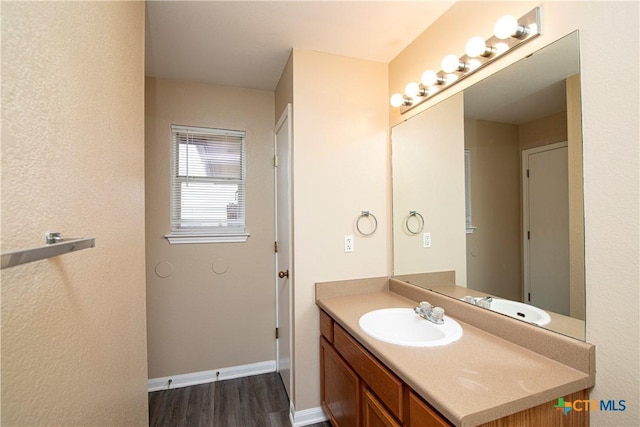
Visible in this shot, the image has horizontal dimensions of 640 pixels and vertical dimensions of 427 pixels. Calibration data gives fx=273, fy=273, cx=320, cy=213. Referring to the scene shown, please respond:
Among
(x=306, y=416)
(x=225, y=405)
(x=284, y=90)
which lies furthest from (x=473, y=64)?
(x=225, y=405)

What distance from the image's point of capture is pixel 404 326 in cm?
156

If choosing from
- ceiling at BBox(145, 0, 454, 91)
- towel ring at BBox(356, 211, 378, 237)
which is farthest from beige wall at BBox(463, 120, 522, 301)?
ceiling at BBox(145, 0, 454, 91)

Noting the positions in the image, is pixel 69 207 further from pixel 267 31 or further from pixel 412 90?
pixel 412 90

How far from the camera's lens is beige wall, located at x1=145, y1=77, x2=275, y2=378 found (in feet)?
7.41

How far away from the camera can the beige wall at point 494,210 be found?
4.25 feet

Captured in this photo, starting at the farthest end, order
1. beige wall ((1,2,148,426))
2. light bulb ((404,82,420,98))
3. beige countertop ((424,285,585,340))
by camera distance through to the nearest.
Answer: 1. light bulb ((404,82,420,98))
2. beige countertop ((424,285,585,340))
3. beige wall ((1,2,148,426))

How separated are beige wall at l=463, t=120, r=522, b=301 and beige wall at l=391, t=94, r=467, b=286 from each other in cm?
8

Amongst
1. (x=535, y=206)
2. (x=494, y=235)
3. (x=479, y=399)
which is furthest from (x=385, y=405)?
(x=535, y=206)

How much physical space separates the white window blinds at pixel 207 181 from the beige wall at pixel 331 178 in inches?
33.6

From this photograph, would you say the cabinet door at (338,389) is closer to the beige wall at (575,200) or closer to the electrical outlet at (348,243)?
the electrical outlet at (348,243)

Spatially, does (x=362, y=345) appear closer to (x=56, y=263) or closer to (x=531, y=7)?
(x=56, y=263)

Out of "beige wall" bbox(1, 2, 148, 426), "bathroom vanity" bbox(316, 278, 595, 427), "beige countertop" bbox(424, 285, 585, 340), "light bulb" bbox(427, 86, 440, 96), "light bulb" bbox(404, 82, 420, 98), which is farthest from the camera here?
"light bulb" bbox(404, 82, 420, 98)

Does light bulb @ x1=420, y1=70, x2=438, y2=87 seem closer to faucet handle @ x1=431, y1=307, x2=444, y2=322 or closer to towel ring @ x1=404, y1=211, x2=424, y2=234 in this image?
towel ring @ x1=404, y1=211, x2=424, y2=234

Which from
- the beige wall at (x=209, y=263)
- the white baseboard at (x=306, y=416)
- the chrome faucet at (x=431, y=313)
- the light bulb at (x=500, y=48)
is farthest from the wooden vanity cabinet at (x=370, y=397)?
the light bulb at (x=500, y=48)
